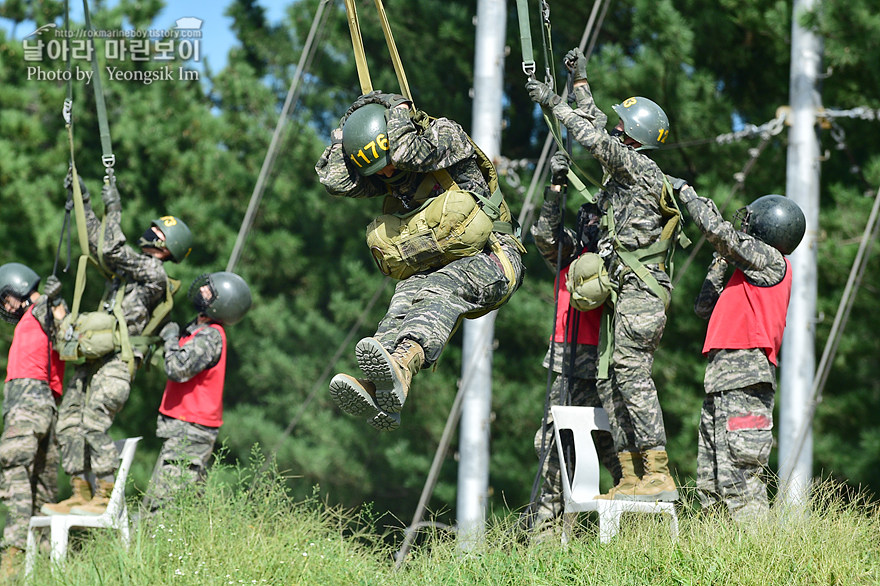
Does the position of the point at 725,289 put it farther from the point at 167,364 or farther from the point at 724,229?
the point at 167,364

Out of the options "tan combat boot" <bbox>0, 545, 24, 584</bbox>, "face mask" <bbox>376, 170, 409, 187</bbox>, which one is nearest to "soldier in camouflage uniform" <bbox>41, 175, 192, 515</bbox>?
"tan combat boot" <bbox>0, 545, 24, 584</bbox>

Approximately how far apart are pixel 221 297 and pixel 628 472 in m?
3.10

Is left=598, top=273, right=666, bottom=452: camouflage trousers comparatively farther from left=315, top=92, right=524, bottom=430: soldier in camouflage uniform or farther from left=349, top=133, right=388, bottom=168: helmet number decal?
left=349, top=133, right=388, bottom=168: helmet number decal

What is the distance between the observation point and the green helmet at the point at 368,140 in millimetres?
5562

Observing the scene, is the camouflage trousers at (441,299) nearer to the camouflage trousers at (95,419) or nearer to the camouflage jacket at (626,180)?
the camouflage jacket at (626,180)

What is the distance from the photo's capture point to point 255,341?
50.6 ft

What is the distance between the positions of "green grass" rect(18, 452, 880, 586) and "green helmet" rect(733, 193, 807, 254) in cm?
137

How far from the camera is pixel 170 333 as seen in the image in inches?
299

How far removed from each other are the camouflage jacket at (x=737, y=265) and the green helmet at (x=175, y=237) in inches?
144

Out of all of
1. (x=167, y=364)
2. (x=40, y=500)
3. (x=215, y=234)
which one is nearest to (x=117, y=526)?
(x=167, y=364)

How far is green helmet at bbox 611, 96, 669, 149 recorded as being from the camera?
20.2 feet

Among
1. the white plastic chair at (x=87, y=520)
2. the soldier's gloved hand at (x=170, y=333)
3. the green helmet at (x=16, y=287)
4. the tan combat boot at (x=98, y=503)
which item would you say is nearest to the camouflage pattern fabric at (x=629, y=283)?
the soldier's gloved hand at (x=170, y=333)

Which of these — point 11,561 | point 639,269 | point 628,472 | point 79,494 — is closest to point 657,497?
point 628,472

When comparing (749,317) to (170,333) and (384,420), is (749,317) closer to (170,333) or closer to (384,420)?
(384,420)
